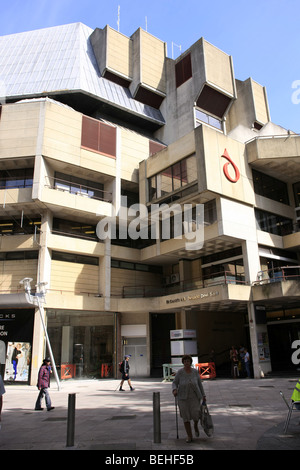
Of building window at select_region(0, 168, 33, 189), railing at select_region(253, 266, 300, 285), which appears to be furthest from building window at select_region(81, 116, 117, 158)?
railing at select_region(253, 266, 300, 285)

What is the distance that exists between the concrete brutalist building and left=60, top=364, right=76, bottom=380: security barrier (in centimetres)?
8

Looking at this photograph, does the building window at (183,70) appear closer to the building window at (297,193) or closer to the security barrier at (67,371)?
the building window at (297,193)

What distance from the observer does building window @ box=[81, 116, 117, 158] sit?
2900cm

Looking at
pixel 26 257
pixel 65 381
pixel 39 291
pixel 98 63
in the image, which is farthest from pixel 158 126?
pixel 65 381

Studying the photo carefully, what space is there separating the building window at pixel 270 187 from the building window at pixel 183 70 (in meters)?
15.5

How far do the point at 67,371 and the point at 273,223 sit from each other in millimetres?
19141

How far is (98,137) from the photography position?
29625 mm

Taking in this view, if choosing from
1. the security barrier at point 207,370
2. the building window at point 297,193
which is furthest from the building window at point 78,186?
the building window at point 297,193

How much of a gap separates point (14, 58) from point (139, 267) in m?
26.4

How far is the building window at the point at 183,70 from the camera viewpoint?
38.3 m

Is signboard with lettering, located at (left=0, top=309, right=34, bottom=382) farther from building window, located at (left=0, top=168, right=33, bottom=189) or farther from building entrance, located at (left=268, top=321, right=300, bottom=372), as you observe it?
building entrance, located at (left=268, top=321, right=300, bottom=372)

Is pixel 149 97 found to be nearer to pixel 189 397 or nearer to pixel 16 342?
pixel 16 342

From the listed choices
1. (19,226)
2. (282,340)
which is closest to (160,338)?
(282,340)

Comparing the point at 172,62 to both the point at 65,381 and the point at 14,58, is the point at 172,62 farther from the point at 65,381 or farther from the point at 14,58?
the point at 65,381
